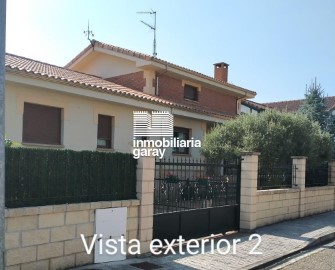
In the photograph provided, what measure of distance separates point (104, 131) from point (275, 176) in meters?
6.13

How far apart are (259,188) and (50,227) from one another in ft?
21.3

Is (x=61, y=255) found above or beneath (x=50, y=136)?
A: beneath

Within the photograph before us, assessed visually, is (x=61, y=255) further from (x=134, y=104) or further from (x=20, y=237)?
(x=134, y=104)

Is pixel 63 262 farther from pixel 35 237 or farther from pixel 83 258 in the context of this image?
pixel 35 237

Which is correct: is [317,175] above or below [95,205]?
above

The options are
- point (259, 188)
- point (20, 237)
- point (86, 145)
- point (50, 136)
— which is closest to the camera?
point (20, 237)

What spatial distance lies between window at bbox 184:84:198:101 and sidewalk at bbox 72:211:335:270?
9707 millimetres

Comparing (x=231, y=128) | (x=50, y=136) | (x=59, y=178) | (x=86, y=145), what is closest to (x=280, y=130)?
(x=231, y=128)

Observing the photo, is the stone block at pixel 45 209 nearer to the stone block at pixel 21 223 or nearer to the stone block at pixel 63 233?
the stone block at pixel 21 223

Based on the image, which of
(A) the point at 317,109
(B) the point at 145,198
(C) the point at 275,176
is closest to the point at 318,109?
(A) the point at 317,109

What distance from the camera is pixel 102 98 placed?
1271 cm

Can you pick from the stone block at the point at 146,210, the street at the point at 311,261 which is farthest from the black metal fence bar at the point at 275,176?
the stone block at the point at 146,210

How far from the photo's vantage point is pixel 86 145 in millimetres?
12945

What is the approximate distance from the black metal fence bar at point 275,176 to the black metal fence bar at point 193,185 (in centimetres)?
136
